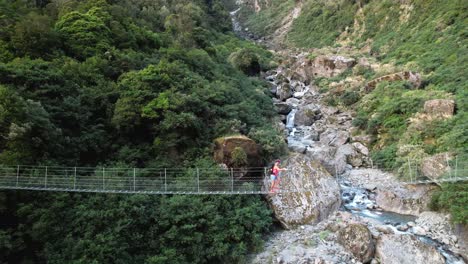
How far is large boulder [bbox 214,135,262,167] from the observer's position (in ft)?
36.9

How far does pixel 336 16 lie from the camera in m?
38.3

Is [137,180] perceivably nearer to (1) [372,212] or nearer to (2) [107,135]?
(2) [107,135]

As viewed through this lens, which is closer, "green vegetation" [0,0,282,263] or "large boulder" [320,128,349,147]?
"green vegetation" [0,0,282,263]

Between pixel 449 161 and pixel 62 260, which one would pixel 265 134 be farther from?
pixel 62 260

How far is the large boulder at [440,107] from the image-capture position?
13977 mm

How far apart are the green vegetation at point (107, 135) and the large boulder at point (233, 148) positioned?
0.36 m

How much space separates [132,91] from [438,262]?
10.9m

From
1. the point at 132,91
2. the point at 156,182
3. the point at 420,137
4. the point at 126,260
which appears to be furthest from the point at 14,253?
the point at 420,137

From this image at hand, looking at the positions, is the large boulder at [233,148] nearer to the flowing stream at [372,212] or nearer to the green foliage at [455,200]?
the flowing stream at [372,212]

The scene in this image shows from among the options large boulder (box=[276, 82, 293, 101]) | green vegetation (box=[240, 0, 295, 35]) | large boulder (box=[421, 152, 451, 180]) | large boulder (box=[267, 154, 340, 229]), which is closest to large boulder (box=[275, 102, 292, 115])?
large boulder (box=[276, 82, 293, 101])

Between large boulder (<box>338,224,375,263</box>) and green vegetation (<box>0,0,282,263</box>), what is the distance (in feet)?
8.12

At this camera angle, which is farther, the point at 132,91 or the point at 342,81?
the point at 342,81

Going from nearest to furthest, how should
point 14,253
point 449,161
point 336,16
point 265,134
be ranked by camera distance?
point 14,253, point 449,161, point 265,134, point 336,16

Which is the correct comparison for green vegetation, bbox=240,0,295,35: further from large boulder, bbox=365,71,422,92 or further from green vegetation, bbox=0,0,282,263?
green vegetation, bbox=0,0,282,263
